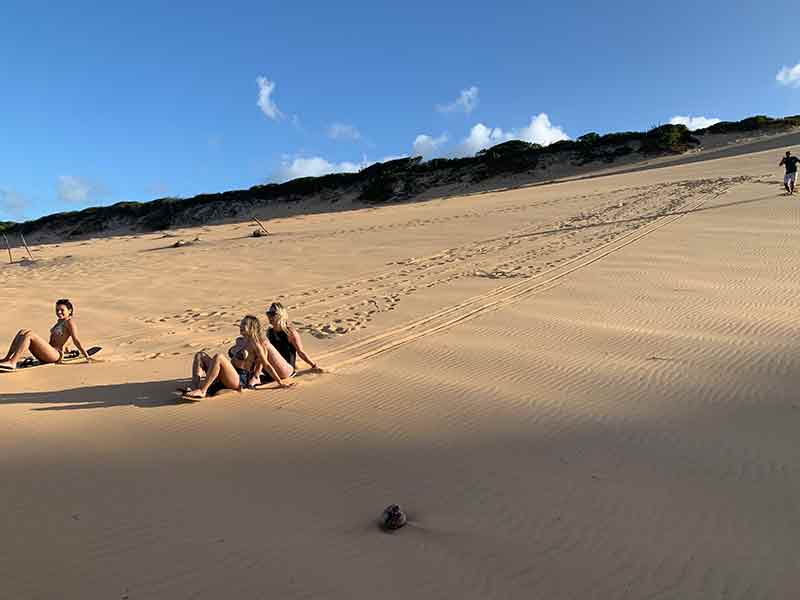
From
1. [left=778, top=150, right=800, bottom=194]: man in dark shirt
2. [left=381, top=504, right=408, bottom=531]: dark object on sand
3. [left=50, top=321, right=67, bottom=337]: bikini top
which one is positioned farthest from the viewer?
[left=778, top=150, right=800, bottom=194]: man in dark shirt

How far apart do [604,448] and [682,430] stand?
0.72m

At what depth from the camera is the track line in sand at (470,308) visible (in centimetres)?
661

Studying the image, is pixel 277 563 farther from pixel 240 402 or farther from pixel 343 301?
pixel 343 301

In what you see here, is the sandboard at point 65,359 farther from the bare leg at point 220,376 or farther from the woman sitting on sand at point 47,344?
the bare leg at point 220,376

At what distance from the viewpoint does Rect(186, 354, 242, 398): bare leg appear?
5.01 metres

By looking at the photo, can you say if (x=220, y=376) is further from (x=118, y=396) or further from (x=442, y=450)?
(x=442, y=450)

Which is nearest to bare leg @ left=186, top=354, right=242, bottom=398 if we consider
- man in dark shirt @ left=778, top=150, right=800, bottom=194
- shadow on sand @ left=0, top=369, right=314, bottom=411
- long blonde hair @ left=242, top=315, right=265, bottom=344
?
shadow on sand @ left=0, top=369, right=314, bottom=411

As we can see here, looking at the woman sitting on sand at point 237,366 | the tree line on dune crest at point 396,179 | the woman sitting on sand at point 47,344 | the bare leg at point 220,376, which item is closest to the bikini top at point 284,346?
the woman sitting on sand at point 237,366

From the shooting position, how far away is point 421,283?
1013 cm

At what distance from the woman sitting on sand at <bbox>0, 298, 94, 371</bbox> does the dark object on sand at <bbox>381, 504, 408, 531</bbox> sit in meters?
5.28

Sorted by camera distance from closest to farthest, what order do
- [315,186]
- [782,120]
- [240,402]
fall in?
1. [240,402]
2. [782,120]
3. [315,186]

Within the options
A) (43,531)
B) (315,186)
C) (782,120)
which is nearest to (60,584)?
(43,531)

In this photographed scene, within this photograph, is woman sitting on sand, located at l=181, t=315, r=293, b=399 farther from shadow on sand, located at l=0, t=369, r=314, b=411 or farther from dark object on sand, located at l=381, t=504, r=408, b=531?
dark object on sand, located at l=381, t=504, r=408, b=531

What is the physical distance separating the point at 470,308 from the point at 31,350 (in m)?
5.92
